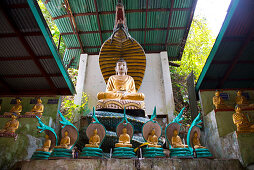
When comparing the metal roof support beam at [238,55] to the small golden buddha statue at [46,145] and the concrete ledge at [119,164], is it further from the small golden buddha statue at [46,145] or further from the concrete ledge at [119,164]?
the small golden buddha statue at [46,145]

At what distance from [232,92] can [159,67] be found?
4556 mm

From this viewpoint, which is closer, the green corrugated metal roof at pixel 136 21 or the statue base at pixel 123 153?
the statue base at pixel 123 153

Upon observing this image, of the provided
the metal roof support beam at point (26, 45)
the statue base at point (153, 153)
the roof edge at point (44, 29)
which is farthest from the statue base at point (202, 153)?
the metal roof support beam at point (26, 45)

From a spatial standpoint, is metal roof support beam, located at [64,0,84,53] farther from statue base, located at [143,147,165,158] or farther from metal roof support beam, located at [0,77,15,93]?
statue base, located at [143,147,165,158]

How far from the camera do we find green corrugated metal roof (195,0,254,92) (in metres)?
3.78

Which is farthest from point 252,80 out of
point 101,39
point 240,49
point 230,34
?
point 101,39

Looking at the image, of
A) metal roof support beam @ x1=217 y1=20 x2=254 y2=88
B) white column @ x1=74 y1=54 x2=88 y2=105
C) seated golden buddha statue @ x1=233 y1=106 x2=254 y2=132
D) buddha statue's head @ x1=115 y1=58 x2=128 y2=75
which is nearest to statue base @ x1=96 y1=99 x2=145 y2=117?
buddha statue's head @ x1=115 y1=58 x2=128 y2=75

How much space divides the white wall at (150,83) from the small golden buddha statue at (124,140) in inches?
179

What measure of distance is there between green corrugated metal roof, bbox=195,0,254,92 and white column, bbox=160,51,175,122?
2.91 metres

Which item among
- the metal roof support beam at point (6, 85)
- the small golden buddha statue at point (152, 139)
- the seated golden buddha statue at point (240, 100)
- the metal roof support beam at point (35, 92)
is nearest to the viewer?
the small golden buddha statue at point (152, 139)

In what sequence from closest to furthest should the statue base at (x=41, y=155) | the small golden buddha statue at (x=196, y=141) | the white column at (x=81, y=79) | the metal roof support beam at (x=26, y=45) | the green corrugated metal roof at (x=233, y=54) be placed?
the statue base at (x=41, y=155)
the small golden buddha statue at (x=196, y=141)
the green corrugated metal roof at (x=233, y=54)
the metal roof support beam at (x=26, y=45)
the white column at (x=81, y=79)

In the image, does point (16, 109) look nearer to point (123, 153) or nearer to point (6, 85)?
point (6, 85)

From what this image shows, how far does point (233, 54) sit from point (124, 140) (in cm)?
288

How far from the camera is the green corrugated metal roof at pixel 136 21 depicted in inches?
316
